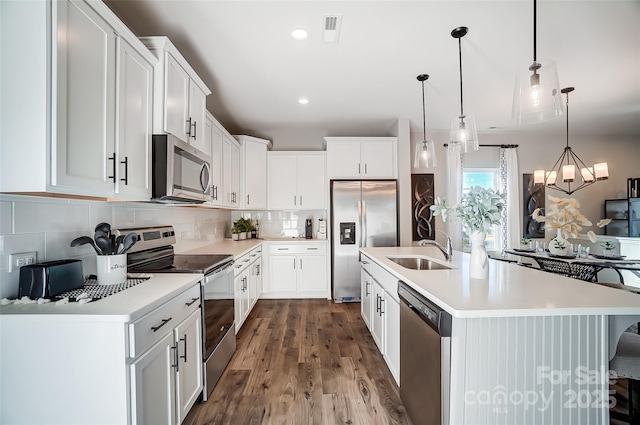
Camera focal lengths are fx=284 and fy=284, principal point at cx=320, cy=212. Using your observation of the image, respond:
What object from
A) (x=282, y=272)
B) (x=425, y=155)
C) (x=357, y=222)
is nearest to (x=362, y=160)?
(x=357, y=222)

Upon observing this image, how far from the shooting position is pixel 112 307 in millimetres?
1143

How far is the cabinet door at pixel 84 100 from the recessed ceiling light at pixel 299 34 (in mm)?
1200

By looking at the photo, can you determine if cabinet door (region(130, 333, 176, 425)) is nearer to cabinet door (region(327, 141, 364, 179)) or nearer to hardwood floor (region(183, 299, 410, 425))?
hardwood floor (region(183, 299, 410, 425))

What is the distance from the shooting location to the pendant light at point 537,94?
1580mm

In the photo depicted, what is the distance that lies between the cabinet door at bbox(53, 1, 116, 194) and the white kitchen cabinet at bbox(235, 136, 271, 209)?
2.78 m

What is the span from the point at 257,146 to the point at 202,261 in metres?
2.55

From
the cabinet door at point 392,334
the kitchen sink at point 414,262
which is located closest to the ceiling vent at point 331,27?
the kitchen sink at point 414,262

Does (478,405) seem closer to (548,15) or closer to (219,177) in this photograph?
(548,15)

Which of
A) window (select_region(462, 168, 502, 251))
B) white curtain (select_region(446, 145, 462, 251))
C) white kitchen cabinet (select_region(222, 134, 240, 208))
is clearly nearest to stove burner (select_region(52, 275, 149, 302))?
white kitchen cabinet (select_region(222, 134, 240, 208))

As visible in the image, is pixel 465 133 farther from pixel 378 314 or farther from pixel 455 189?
pixel 455 189

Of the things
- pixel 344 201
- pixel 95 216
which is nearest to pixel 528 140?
pixel 344 201

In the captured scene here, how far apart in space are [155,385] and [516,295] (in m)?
1.72

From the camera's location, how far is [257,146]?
4.38 meters

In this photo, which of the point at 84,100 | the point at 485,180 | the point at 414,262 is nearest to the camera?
the point at 84,100
